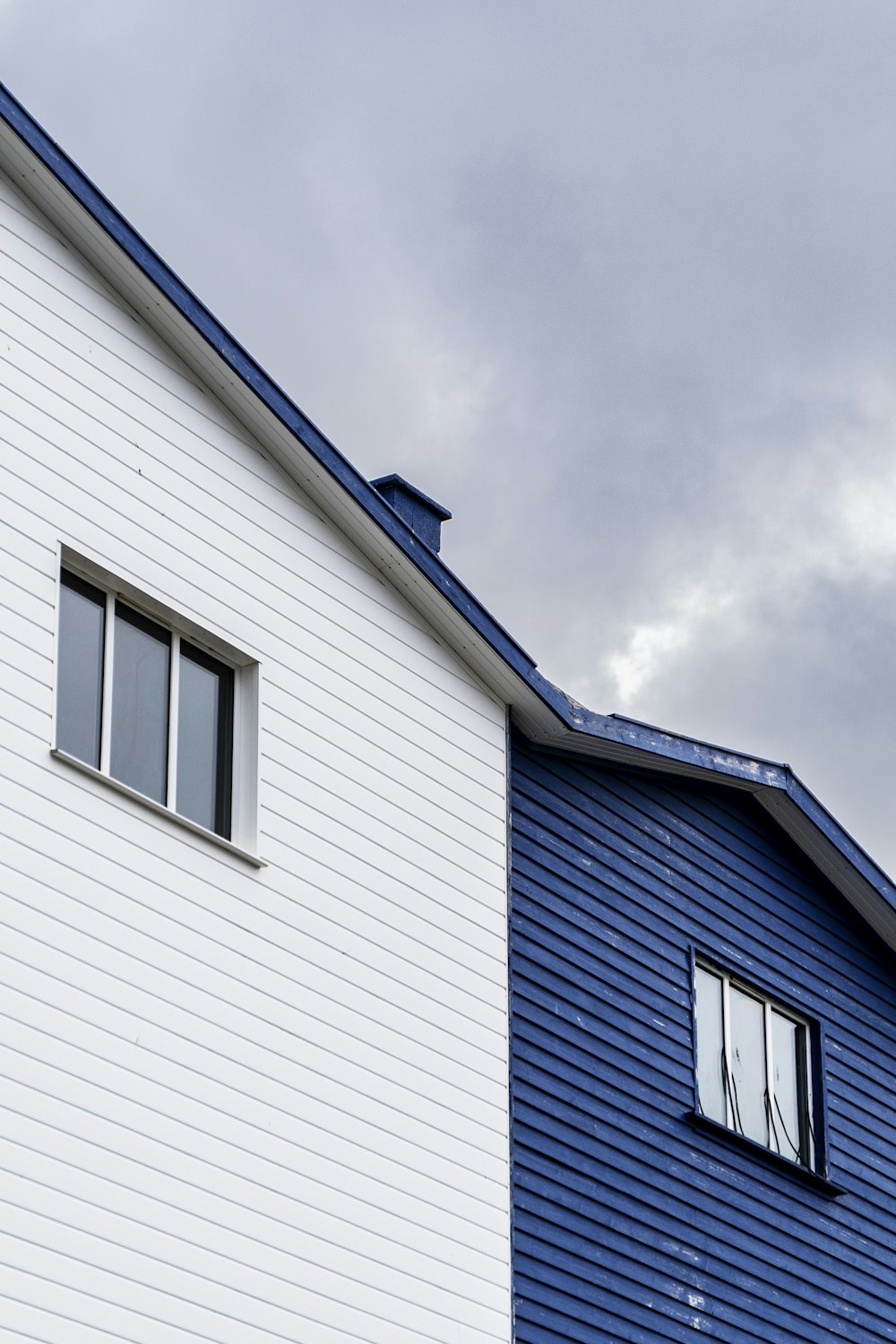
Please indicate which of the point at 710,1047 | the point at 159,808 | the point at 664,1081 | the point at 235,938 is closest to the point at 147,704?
the point at 159,808

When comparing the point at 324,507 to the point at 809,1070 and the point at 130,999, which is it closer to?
the point at 130,999

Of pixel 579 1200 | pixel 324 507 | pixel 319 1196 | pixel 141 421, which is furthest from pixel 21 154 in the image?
pixel 579 1200

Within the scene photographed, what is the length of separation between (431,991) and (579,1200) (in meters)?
2.03

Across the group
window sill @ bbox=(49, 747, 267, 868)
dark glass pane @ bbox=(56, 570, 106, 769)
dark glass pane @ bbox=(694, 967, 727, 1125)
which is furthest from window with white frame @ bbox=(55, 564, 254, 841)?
dark glass pane @ bbox=(694, 967, 727, 1125)

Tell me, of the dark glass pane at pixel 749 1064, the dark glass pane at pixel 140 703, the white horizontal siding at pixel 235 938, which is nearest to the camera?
the white horizontal siding at pixel 235 938

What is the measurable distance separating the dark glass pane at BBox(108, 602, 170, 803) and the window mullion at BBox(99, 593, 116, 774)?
73 mm

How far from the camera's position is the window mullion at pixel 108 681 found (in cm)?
1173

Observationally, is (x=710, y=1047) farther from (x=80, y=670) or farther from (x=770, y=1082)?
(x=80, y=670)

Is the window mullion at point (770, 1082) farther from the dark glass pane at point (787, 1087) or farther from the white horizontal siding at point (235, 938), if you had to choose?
the white horizontal siding at point (235, 938)

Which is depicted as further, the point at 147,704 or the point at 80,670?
the point at 147,704

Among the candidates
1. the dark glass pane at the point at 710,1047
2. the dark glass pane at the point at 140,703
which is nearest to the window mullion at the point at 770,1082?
the dark glass pane at the point at 710,1047

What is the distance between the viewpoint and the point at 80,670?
38.7 feet

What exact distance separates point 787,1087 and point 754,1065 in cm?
48

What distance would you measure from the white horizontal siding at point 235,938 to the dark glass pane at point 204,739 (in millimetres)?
252
